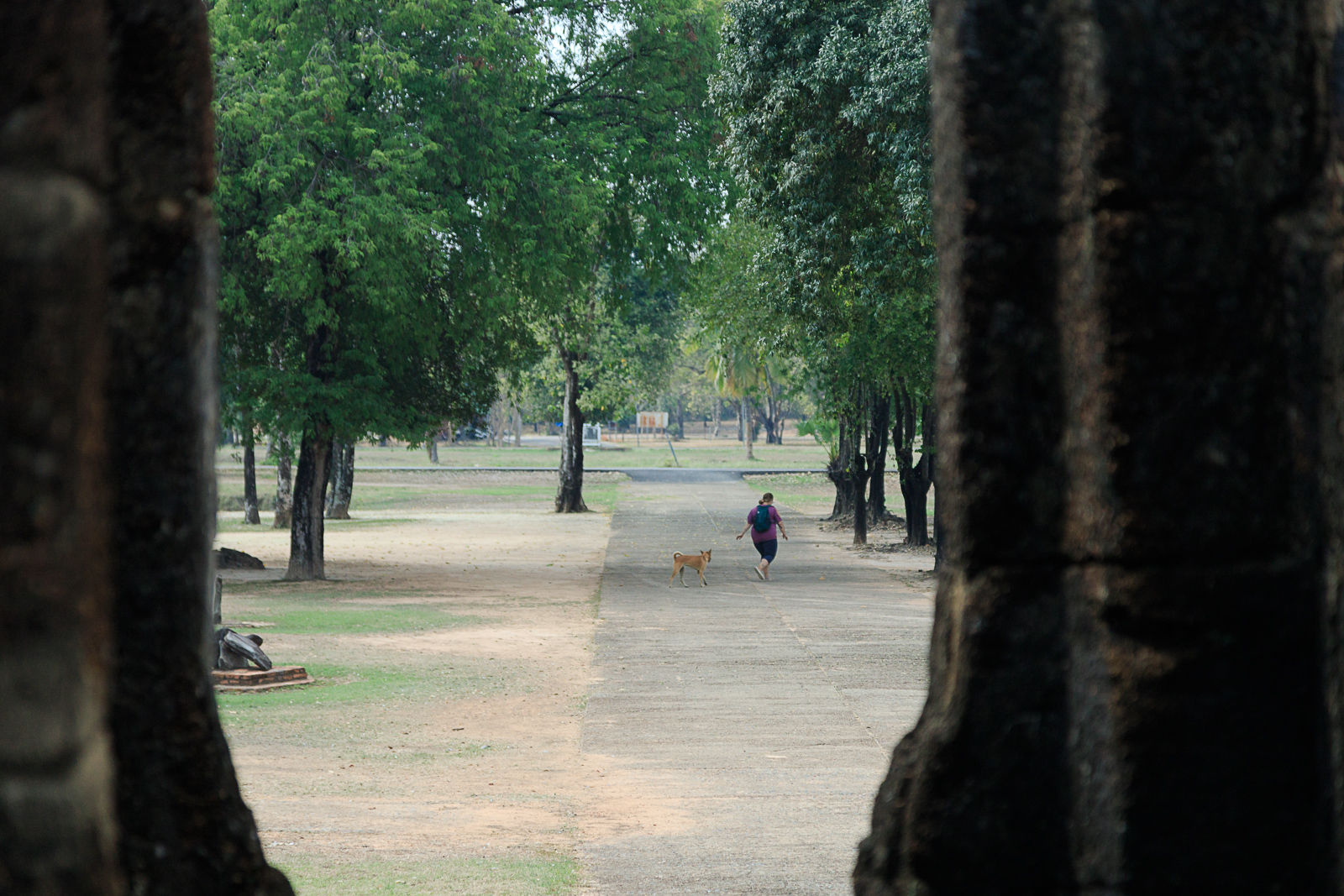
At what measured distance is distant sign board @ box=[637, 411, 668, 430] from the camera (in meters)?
112

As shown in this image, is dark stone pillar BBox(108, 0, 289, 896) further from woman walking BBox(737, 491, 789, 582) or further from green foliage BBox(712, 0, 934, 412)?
woman walking BBox(737, 491, 789, 582)

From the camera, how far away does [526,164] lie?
70.6 feet

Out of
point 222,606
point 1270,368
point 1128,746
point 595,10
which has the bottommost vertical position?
point 222,606

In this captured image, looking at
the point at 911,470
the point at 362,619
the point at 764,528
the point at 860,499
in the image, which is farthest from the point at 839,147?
the point at 860,499

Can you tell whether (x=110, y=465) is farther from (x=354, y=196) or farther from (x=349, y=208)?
(x=354, y=196)

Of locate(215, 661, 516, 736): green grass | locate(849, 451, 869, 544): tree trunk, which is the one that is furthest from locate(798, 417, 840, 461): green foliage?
locate(215, 661, 516, 736): green grass

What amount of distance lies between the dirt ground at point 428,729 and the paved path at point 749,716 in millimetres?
307

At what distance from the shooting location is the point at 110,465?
6.95 ft

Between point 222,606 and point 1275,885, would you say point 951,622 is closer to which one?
point 1275,885

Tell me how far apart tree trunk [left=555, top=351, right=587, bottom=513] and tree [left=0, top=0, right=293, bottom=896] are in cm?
3599

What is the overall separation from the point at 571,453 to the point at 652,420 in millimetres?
75829

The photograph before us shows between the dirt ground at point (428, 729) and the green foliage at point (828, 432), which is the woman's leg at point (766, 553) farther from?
the green foliage at point (828, 432)

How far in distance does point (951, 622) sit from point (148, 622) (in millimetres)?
1404

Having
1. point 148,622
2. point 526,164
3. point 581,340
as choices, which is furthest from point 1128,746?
point 581,340
